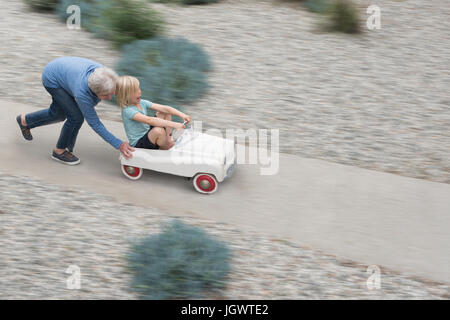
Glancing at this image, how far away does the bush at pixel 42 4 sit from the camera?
10.1 m

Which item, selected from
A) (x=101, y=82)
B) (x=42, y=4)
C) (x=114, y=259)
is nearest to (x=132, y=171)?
(x=101, y=82)

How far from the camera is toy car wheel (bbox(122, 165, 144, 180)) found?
6.16 metres

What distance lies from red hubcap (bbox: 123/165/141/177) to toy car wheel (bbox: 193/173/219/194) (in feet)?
2.10

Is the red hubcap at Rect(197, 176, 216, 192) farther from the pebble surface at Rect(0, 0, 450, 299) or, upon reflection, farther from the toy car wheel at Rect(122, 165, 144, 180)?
the toy car wheel at Rect(122, 165, 144, 180)

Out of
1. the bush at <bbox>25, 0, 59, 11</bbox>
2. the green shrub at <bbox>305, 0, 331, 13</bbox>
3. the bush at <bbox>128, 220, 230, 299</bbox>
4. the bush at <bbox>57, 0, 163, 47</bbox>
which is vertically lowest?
the bush at <bbox>128, 220, 230, 299</bbox>

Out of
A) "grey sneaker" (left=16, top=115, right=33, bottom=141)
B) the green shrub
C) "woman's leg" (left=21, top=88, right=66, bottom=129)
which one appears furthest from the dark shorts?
the green shrub

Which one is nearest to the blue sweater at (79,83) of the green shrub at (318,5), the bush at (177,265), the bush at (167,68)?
the bush at (177,265)

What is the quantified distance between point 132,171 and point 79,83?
3.53 ft

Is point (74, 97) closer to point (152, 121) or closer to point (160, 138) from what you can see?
point (152, 121)

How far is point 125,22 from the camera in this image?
353 inches

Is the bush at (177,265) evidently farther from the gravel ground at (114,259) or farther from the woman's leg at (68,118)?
the woman's leg at (68,118)

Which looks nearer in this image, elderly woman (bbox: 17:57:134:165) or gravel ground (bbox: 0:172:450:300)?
gravel ground (bbox: 0:172:450:300)

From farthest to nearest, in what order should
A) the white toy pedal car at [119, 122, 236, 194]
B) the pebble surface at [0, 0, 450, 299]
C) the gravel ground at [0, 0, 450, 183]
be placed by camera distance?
the gravel ground at [0, 0, 450, 183] < the white toy pedal car at [119, 122, 236, 194] < the pebble surface at [0, 0, 450, 299]

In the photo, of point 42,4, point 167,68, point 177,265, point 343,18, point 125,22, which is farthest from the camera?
point 42,4
